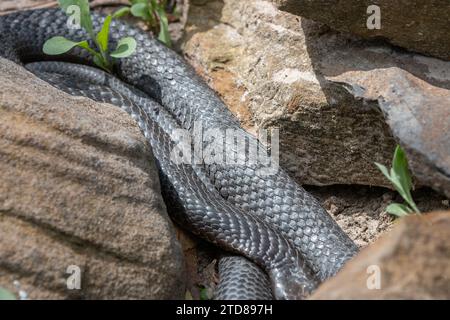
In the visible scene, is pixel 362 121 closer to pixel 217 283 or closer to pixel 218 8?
pixel 217 283

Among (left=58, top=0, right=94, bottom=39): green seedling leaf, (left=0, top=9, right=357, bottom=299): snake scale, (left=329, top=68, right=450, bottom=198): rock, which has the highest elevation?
(left=58, top=0, right=94, bottom=39): green seedling leaf

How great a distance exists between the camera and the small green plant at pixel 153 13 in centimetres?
599

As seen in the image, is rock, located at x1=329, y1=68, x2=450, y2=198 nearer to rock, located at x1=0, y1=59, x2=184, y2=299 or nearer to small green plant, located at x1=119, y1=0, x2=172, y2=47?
rock, located at x1=0, y1=59, x2=184, y2=299

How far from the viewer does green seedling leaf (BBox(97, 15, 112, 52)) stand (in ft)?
17.2

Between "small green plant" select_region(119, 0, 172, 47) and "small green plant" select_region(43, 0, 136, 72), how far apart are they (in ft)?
1.51

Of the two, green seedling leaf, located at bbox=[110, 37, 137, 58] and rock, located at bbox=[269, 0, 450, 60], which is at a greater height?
rock, located at bbox=[269, 0, 450, 60]

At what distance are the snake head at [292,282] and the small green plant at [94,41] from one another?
207cm

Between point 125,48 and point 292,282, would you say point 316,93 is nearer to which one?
point 292,282

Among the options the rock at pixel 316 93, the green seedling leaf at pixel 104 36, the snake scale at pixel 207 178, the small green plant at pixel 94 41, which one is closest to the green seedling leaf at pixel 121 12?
the snake scale at pixel 207 178

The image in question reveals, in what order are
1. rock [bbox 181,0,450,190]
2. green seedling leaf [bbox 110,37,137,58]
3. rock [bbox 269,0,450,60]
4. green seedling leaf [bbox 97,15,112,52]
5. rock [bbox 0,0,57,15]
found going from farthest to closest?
rock [bbox 0,0,57,15] → green seedling leaf [bbox 97,15,112,52] → green seedling leaf [bbox 110,37,137,58] → rock [bbox 181,0,450,190] → rock [bbox 269,0,450,60]

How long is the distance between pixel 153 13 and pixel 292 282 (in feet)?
10.2

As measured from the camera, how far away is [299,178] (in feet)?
16.4

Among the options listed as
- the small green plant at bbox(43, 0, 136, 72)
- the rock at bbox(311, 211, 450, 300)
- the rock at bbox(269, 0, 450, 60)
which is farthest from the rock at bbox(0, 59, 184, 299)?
the rock at bbox(269, 0, 450, 60)
